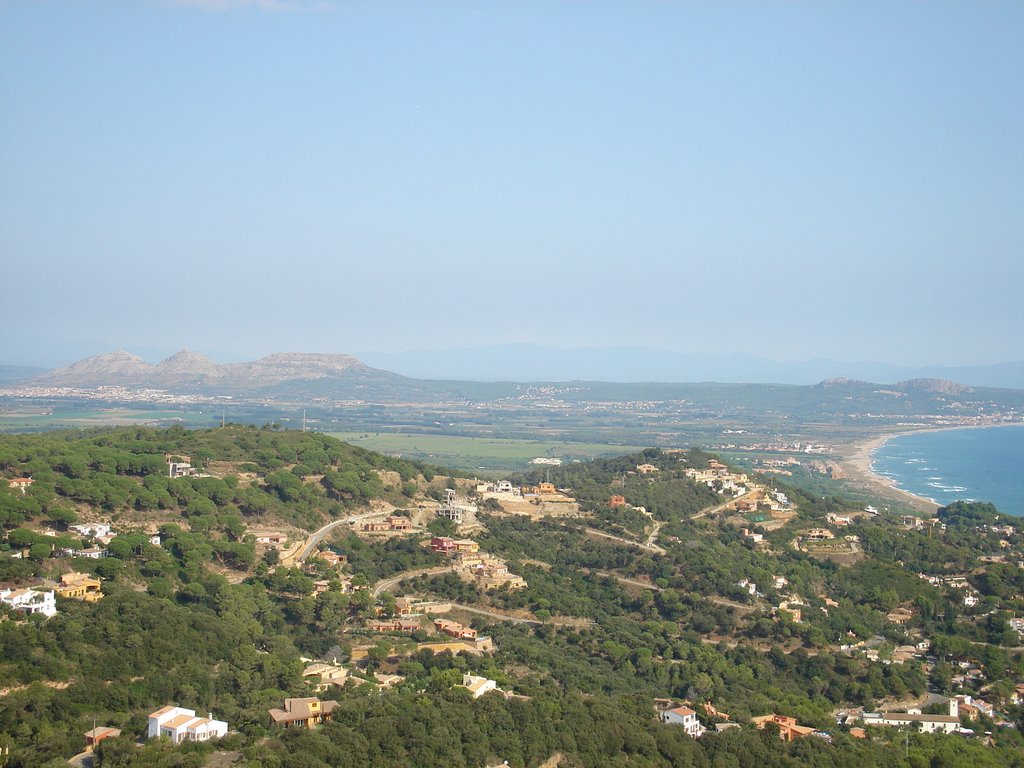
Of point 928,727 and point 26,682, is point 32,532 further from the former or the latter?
point 928,727

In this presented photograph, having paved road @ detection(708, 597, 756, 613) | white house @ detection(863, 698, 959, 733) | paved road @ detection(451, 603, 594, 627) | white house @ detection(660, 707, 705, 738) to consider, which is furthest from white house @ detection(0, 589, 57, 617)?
paved road @ detection(708, 597, 756, 613)

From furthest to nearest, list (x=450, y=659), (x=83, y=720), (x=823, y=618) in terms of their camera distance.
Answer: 1. (x=823, y=618)
2. (x=450, y=659)
3. (x=83, y=720)

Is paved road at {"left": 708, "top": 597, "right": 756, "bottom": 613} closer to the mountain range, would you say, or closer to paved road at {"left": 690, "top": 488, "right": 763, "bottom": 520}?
paved road at {"left": 690, "top": 488, "right": 763, "bottom": 520}

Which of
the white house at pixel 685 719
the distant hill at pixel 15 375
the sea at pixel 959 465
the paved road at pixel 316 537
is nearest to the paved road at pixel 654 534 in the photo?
the paved road at pixel 316 537

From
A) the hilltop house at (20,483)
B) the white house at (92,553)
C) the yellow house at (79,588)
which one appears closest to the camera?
the yellow house at (79,588)

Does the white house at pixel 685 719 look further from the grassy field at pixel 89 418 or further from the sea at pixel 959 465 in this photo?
the grassy field at pixel 89 418

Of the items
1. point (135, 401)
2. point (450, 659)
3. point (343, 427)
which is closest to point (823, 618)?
point (450, 659)

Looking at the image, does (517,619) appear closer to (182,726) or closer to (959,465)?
(182,726)
